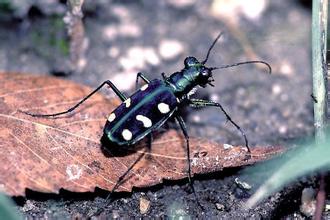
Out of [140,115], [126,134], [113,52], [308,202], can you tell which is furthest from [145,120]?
[113,52]

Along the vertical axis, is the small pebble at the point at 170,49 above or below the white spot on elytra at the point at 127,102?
above

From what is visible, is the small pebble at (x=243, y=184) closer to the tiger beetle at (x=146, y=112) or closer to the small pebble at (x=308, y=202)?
the tiger beetle at (x=146, y=112)

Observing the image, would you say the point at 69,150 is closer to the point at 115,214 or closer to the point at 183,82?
the point at 115,214

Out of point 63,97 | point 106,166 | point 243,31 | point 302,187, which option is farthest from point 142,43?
point 302,187

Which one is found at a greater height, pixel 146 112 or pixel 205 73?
pixel 205 73

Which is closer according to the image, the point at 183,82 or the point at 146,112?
the point at 146,112

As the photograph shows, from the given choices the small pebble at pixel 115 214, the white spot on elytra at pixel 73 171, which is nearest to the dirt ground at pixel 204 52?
the small pebble at pixel 115 214
